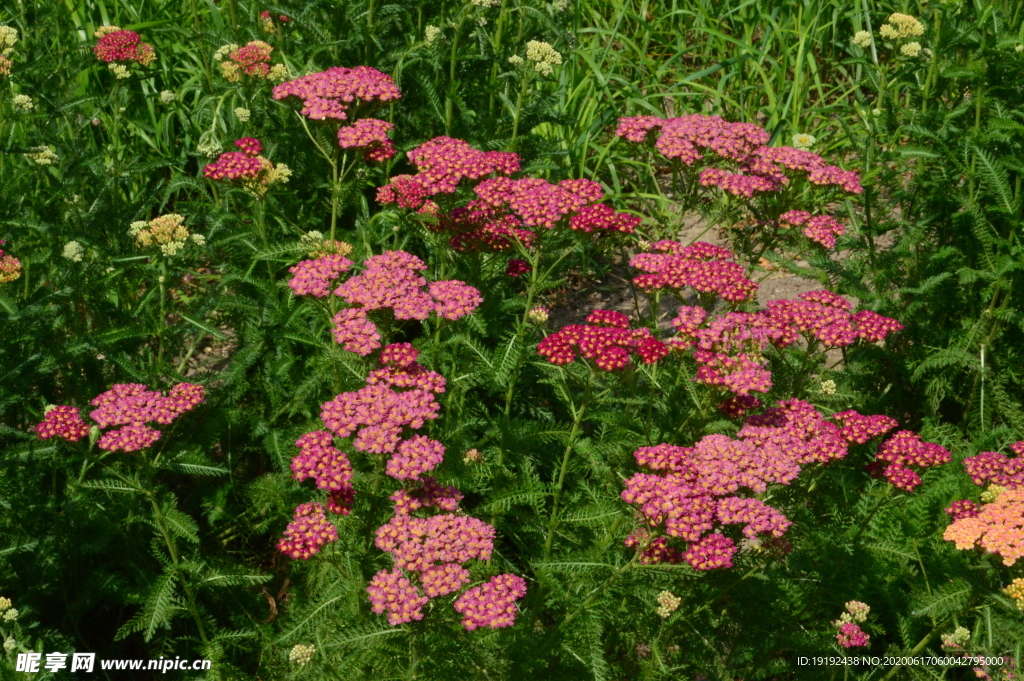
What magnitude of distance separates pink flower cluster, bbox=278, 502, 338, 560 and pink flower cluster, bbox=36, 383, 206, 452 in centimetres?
57

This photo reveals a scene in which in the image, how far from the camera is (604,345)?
3354 millimetres

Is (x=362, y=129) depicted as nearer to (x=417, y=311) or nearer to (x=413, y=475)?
(x=417, y=311)

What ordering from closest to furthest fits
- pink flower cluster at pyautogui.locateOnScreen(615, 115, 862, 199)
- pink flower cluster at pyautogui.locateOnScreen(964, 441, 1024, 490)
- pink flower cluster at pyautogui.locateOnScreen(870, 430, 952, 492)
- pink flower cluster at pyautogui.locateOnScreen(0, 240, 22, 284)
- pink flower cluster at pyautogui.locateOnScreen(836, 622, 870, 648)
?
1. pink flower cluster at pyautogui.locateOnScreen(836, 622, 870, 648)
2. pink flower cluster at pyautogui.locateOnScreen(870, 430, 952, 492)
3. pink flower cluster at pyautogui.locateOnScreen(964, 441, 1024, 490)
4. pink flower cluster at pyautogui.locateOnScreen(0, 240, 22, 284)
5. pink flower cluster at pyautogui.locateOnScreen(615, 115, 862, 199)

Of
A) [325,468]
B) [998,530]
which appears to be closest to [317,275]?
[325,468]

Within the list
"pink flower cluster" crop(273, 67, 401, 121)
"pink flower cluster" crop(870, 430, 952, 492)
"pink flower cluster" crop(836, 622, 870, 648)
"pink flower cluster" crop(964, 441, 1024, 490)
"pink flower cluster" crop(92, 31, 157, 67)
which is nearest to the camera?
"pink flower cluster" crop(836, 622, 870, 648)

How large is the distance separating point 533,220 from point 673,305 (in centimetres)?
270

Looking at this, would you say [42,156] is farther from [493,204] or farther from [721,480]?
[721,480]

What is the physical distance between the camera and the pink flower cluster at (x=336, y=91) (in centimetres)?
404

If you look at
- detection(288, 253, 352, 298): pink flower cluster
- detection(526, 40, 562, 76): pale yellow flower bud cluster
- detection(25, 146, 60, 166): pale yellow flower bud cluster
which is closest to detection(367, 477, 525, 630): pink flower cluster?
detection(288, 253, 352, 298): pink flower cluster

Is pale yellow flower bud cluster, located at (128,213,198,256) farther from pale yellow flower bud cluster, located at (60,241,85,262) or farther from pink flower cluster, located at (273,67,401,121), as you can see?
pink flower cluster, located at (273,67,401,121)

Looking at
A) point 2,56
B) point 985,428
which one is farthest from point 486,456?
point 2,56

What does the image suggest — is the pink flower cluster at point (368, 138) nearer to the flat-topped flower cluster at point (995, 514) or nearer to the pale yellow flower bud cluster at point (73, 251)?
the pale yellow flower bud cluster at point (73, 251)

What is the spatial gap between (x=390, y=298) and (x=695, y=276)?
Answer: 3.71 feet

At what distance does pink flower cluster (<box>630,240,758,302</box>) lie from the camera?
374 cm
